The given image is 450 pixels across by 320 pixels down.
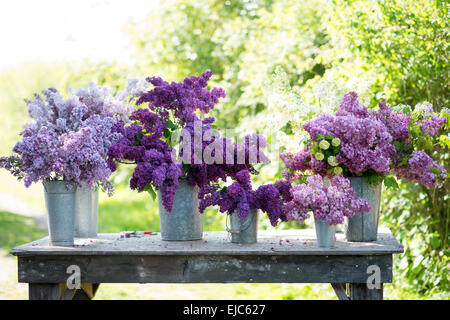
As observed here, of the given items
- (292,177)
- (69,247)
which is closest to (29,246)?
(69,247)

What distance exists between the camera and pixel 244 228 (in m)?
2.46

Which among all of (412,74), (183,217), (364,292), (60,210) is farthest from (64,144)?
(412,74)

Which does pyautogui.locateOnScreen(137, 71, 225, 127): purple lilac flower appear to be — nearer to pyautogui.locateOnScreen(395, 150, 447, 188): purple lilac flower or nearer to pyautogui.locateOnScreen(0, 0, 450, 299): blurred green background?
pyautogui.locateOnScreen(0, 0, 450, 299): blurred green background

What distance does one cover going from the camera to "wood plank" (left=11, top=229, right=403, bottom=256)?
7.49 feet

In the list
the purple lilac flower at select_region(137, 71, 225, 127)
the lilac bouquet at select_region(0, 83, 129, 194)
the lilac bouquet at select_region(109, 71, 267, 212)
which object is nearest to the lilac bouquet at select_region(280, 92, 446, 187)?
the lilac bouquet at select_region(109, 71, 267, 212)

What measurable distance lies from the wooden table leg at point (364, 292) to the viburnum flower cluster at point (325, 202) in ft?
1.06

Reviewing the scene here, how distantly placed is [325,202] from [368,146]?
33 centimetres

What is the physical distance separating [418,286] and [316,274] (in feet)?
6.85

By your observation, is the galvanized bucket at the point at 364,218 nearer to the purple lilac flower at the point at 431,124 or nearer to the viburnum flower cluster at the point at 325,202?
the viburnum flower cluster at the point at 325,202

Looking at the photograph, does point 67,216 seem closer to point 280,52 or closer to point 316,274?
point 316,274

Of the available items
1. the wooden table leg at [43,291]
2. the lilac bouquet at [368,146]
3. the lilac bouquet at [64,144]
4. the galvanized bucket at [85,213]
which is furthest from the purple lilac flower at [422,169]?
the wooden table leg at [43,291]

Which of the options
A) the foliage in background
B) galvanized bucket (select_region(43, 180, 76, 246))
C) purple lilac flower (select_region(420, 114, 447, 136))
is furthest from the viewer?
the foliage in background

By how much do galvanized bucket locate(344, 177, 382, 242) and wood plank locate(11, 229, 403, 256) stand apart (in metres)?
0.05

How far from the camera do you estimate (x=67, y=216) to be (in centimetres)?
242
